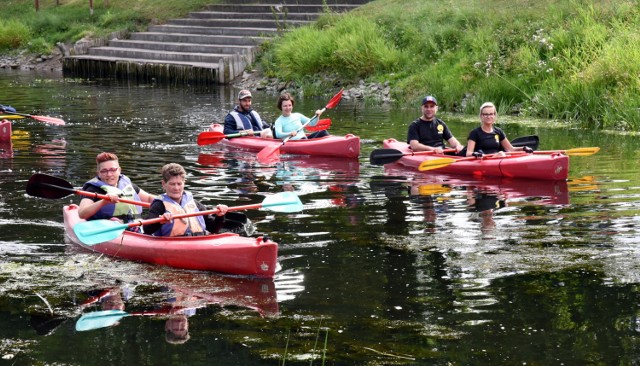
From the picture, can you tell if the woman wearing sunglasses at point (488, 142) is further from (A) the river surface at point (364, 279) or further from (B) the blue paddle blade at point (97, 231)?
(B) the blue paddle blade at point (97, 231)

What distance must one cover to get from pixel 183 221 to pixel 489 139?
540cm

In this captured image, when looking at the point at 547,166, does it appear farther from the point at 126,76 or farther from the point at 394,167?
the point at 126,76

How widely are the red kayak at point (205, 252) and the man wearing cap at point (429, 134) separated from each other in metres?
5.75

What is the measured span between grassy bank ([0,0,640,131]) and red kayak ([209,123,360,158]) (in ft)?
15.4

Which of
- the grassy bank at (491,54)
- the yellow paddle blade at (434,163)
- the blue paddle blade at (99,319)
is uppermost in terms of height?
the grassy bank at (491,54)

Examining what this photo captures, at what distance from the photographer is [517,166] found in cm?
1293

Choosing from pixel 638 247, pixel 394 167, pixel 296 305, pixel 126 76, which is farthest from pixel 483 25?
pixel 296 305

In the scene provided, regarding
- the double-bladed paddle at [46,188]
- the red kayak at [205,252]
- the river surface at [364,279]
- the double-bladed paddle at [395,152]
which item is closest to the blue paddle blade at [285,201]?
the river surface at [364,279]

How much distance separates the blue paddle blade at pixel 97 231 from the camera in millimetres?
8641

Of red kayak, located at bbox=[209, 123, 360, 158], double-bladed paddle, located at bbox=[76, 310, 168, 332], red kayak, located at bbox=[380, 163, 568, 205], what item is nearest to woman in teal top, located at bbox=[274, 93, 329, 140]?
red kayak, located at bbox=[209, 123, 360, 158]

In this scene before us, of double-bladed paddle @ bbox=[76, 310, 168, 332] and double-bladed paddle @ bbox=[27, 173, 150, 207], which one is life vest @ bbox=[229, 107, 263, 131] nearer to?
double-bladed paddle @ bbox=[27, 173, 150, 207]

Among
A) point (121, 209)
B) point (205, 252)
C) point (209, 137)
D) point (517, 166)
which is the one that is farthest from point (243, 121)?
point (205, 252)

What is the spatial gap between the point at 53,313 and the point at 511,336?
319 cm

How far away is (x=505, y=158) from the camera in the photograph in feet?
42.9
